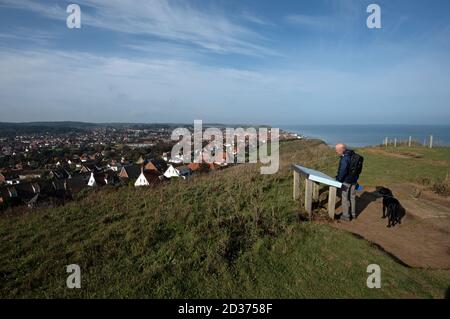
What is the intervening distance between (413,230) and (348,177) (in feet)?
5.50

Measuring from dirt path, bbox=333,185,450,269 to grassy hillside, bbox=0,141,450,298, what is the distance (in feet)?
1.50

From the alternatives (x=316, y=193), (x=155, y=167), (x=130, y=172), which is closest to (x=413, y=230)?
(x=316, y=193)

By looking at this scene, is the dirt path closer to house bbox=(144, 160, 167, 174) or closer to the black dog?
the black dog

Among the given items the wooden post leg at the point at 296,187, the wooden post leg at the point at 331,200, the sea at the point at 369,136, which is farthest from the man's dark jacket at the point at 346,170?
the sea at the point at 369,136

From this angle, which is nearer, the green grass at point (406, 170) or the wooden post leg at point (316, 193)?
the wooden post leg at point (316, 193)

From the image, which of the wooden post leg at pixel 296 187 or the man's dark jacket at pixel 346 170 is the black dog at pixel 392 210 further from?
the wooden post leg at pixel 296 187

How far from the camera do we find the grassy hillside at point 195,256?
13.1 feet

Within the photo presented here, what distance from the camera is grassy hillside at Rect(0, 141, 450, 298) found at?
157 inches

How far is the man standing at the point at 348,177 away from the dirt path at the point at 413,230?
1.05 feet

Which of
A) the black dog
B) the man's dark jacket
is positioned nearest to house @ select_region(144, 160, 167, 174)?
the man's dark jacket

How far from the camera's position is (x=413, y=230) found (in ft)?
20.0

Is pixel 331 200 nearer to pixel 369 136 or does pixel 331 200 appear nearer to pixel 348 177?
pixel 348 177

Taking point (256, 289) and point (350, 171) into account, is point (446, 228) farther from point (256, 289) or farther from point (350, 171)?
point (256, 289)
